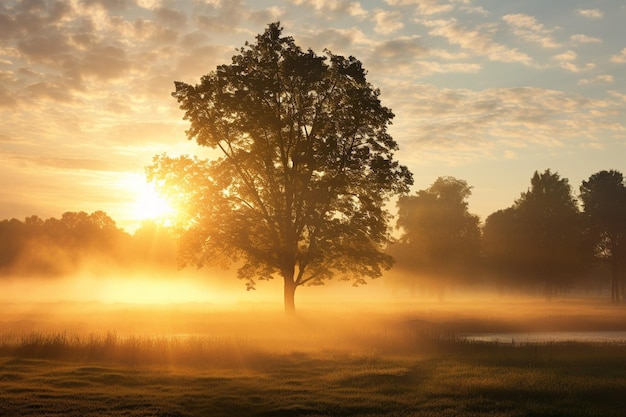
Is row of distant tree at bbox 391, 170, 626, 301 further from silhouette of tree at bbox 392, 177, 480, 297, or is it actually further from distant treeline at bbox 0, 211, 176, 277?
distant treeline at bbox 0, 211, 176, 277

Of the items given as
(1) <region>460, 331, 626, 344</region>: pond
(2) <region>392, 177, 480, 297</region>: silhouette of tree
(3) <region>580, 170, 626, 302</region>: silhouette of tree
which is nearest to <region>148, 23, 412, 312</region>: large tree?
(1) <region>460, 331, 626, 344</region>: pond

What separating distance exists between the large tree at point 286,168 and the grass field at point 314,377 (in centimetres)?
1011

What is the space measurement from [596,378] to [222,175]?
28.3 m

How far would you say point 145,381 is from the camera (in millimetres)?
19922

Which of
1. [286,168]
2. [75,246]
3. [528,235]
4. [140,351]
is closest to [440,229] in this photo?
[528,235]

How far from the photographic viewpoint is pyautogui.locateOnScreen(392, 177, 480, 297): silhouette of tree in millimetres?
85875

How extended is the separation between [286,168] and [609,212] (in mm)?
56857

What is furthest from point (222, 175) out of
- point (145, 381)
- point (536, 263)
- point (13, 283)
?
point (13, 283)

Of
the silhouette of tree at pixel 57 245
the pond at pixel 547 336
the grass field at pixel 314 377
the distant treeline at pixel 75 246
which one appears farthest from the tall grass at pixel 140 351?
the silhouette of tree at pixel 57 245

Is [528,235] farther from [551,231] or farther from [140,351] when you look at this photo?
[140,351]

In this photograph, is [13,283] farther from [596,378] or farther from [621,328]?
[596,378]

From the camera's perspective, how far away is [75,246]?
497ft

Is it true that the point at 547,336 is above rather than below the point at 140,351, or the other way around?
below

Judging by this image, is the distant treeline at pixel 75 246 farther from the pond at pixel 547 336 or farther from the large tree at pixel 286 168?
the pond at pixel 547 336
